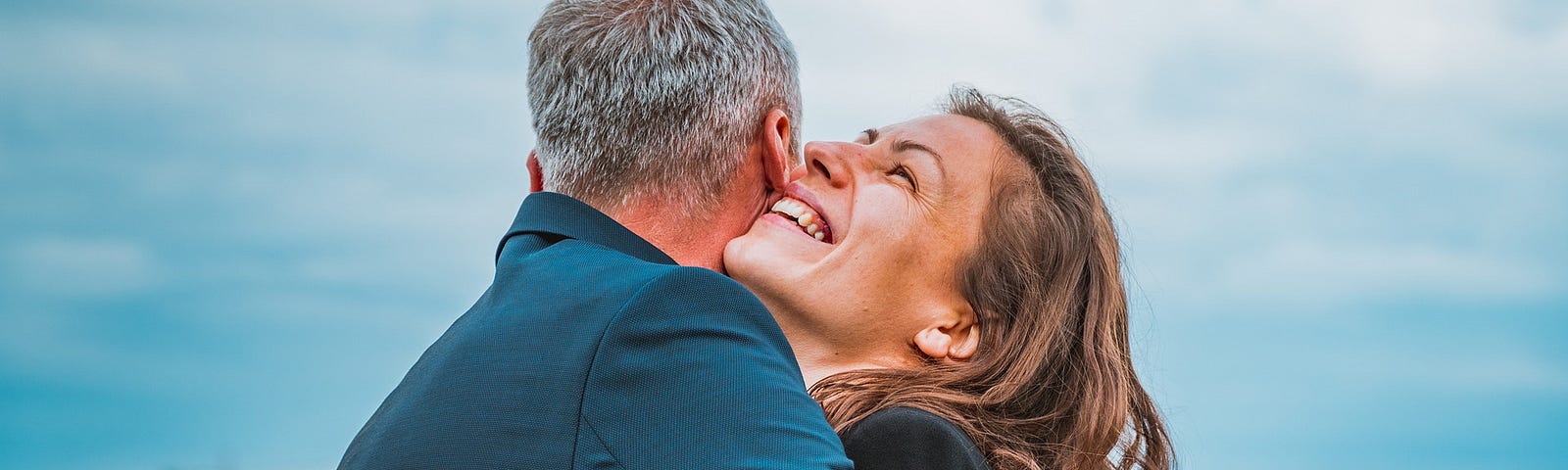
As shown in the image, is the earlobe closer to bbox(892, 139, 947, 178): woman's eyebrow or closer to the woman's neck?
the woman's neck

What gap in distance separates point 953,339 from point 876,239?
384 mm

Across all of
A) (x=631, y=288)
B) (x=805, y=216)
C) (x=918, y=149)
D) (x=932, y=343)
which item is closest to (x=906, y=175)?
(x=918, y=149)

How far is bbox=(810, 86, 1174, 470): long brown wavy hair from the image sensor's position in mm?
3510

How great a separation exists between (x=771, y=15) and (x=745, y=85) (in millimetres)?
227

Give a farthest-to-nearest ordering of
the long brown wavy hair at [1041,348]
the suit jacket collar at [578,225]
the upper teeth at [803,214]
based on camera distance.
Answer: the upper teeth at [803,214]
the long brown wavy hair at [1041,348]
the suit jacket collar at [578,225]

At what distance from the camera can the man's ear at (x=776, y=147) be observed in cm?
313

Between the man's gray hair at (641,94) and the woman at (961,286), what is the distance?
474 millimetres

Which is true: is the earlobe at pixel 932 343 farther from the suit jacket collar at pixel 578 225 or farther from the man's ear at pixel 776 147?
the suit jacket collar at pixel 578 225

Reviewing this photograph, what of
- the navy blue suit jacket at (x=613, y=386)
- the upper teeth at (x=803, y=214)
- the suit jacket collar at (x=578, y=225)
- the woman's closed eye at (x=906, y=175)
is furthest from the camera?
the woman's closed eye at (x=906, y=175)

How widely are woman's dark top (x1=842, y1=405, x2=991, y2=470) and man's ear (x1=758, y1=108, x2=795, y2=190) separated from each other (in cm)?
62

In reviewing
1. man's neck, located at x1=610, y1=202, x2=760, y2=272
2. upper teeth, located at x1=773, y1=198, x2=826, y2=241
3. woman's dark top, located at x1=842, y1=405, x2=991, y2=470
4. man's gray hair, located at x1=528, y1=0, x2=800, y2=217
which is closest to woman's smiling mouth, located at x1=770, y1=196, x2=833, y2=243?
upper teeth, located at x1=773, y1=198, x2=826, y2=241

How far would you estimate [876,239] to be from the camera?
3684mm

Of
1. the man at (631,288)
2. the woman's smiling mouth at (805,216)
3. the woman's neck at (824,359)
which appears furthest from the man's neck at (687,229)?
the woman's neck at (824,359)

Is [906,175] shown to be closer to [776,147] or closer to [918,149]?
[918,149]
